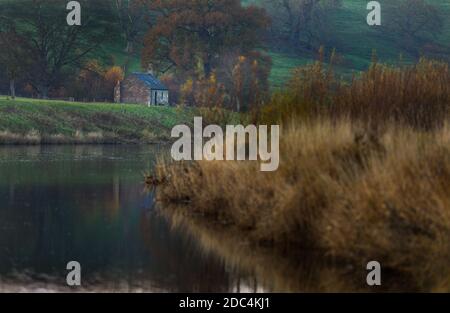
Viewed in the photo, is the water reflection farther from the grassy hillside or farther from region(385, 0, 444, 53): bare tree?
region(385, 0, 444, 53): bare tree

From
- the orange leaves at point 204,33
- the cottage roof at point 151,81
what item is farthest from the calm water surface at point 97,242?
the orange leaves at point 204,33

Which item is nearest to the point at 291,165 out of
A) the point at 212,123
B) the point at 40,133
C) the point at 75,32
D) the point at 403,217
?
the point at 403,217

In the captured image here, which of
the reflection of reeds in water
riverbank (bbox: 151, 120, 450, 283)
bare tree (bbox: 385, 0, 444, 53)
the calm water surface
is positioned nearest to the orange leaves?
bare tree (bbox: 385, 0, 444, 53)

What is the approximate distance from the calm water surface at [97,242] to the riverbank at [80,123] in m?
31.3

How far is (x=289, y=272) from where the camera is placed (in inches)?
635

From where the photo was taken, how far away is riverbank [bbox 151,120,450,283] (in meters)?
15.7

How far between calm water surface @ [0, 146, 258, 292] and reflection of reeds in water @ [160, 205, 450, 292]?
0.20 m

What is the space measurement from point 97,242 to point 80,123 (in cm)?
5498

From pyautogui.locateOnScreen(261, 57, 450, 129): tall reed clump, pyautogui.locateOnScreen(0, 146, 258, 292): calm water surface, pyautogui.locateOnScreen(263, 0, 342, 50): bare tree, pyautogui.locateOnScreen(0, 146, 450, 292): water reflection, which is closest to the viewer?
pyautogui.locateOnScreen(0, 146, 450, 292): water reflection

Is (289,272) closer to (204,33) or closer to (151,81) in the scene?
(151,81)

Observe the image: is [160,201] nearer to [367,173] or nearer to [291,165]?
[291,165]

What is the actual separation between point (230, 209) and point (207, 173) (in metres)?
1.94

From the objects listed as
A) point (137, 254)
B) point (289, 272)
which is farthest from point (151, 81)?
point (289, 272)
